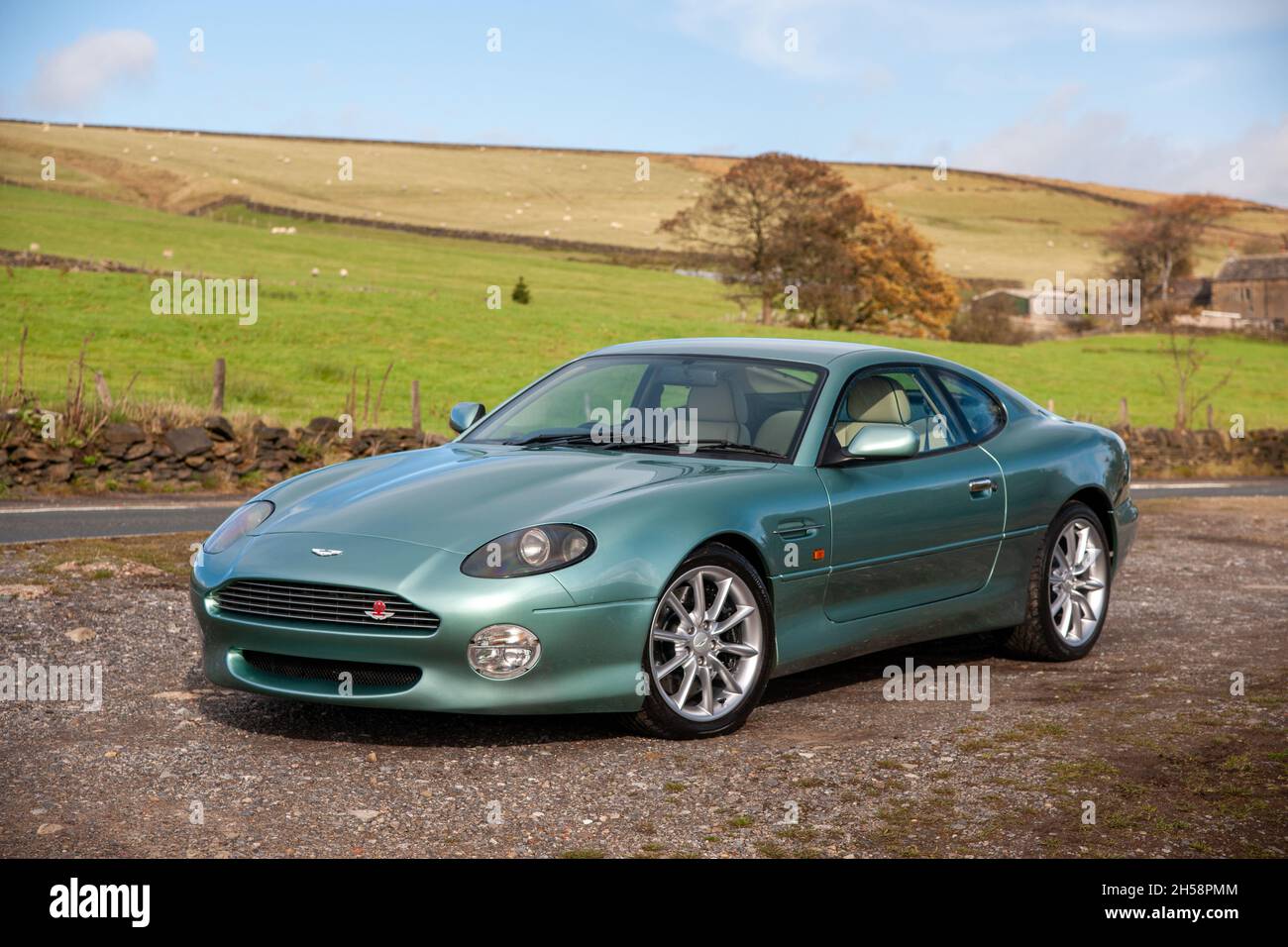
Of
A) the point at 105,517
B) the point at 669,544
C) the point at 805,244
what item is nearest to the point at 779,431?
the point at 669,544

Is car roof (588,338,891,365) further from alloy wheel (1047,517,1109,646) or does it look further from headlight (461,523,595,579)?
headlight (461,523,595,579)

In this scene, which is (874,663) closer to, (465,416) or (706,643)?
(706,643)

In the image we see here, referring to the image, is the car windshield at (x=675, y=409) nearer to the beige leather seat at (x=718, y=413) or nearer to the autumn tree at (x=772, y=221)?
the beige leather seat at (x=718, y=413)

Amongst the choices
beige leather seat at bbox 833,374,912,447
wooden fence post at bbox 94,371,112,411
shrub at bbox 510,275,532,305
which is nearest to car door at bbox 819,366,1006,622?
beige leather seat at bbox 833,374,912,447

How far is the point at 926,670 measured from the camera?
7492 millimetres

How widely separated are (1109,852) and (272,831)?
8.19 ft

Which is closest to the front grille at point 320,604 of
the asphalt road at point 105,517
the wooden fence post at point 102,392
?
the asphalt road at point 105,517

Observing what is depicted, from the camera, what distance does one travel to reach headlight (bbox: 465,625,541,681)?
215 inches

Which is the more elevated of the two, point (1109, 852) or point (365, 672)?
point (365, 672)

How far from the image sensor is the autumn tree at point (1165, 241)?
341ft

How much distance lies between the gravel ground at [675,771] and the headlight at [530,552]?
701 millimetres

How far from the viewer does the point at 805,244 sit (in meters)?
68.7
